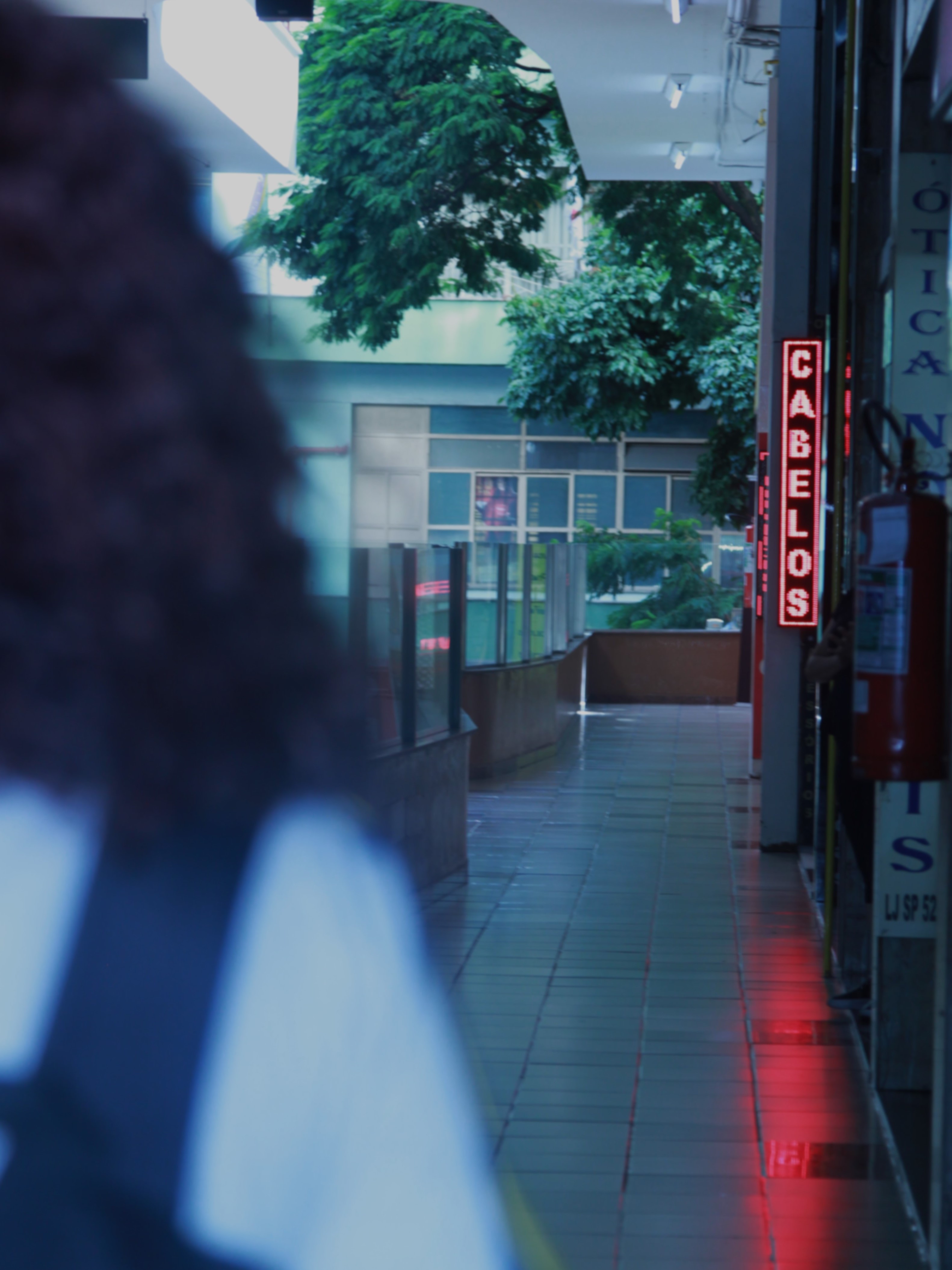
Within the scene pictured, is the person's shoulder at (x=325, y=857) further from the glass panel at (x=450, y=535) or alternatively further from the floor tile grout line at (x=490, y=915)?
the glass panel at (x=450, y=535)

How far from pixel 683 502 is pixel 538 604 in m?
12.9

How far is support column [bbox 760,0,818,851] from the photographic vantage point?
28.1ft

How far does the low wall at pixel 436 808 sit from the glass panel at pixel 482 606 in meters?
3.13

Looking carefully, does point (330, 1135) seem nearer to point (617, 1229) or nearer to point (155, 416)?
point (155, 416)

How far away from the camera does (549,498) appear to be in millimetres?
26875

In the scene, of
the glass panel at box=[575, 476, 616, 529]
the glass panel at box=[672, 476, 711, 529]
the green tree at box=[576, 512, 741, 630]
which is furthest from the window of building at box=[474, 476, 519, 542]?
the green tree at box=[576, 512, 741, 630]

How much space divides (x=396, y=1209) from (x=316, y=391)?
35cm

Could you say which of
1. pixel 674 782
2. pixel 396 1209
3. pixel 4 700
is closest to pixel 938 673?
pixel 396 1209

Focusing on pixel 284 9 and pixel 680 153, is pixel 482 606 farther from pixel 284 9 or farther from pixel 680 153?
pixel 680 153

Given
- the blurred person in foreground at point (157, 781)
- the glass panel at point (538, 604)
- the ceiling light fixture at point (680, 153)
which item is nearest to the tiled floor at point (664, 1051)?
the blurred person in foreground at point (157, 781)

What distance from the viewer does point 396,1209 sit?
0.63 m

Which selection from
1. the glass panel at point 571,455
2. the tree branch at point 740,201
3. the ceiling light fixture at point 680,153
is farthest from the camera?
the glass panel at point 571,455

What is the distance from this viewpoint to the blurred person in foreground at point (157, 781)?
0.47 m

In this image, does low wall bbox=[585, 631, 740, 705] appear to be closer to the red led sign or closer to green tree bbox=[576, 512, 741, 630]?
green tree bbox=[576, 512, 741, 630]
